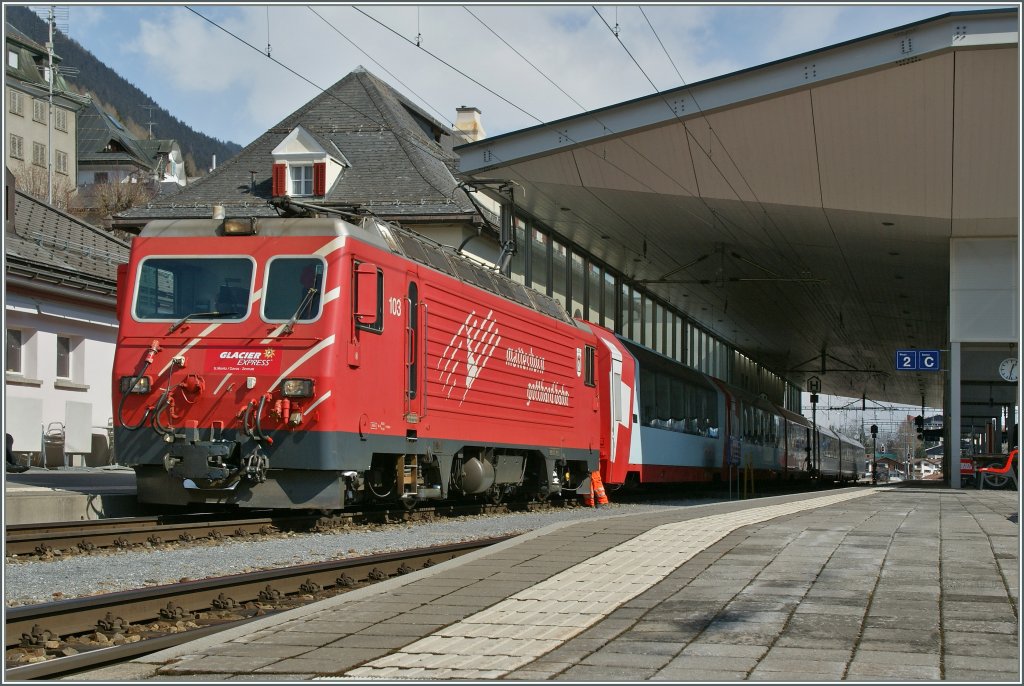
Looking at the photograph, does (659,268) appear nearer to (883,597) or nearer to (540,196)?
(540,196)

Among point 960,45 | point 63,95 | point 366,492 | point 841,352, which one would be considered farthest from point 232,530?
point 63,95

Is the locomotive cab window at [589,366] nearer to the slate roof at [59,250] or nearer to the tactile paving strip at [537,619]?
the slate roof at [59,250]

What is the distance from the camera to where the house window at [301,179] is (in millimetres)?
34469

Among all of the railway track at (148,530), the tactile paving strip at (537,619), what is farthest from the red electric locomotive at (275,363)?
the tactile paving strip at (537,619)

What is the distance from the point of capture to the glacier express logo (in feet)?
46.5

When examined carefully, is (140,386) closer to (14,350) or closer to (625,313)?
(14,350)

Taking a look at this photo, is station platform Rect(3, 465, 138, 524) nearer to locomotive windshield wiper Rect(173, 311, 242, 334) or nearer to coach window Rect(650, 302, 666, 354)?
locomotive windshield wiper Rect(173, 311, 242, 334)

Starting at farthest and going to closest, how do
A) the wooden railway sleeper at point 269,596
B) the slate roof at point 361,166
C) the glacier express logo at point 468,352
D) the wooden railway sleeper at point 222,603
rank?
the slate roof at point 361,166 < the glacier express logo at point 468,352 < the wooden railway sleeper at point 269,596 < the wooden railway sleeper at point 222,603

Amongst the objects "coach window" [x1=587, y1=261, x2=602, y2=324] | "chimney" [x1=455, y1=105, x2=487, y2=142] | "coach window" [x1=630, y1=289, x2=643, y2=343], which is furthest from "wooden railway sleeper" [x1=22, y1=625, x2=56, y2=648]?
"chimney" [x1=455, y1=105, x2=487, y2=142]

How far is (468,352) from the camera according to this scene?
14.8 metres

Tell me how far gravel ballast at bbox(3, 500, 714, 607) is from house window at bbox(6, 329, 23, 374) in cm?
1262

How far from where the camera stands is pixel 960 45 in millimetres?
19281

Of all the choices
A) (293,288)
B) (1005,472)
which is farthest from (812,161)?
(293,288)

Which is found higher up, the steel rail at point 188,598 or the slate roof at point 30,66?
the slate roof at point 30,66
